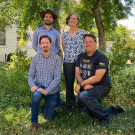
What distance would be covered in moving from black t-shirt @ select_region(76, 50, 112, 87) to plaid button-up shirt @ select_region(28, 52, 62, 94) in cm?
51

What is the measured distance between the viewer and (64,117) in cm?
389

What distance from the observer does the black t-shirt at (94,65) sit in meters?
3.52

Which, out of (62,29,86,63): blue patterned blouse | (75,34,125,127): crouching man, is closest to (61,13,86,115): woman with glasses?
(62,29,86,63): blue patterned blouse

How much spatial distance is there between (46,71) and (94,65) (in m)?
1.00

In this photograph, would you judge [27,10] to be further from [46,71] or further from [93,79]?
[93,79]

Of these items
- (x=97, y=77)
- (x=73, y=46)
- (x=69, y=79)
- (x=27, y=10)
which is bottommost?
(x=69, y=79)

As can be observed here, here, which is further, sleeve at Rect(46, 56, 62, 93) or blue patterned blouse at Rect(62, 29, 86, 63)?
blue patterned blouse at Rect(62, 29, 86, 63)

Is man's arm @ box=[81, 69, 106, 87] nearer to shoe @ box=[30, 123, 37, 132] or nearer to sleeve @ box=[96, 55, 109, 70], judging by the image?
sleeve @ box=[96, 55, 109, 70]

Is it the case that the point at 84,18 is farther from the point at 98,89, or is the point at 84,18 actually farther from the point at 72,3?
the point at 98,89

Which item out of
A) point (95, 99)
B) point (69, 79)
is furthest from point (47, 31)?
point (95, 99)

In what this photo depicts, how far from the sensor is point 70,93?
4242 millimetres

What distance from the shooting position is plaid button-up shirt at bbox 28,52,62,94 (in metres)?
3.70

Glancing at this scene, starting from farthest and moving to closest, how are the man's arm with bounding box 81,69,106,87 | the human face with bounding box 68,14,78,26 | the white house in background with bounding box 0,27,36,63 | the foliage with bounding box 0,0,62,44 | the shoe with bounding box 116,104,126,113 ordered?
the white house in background with bounding box 0,27,36,63 → the foliage with bounding box 0,0,62,44 → the shoe with bounding box 116,104,126,113 → the human face with bounding box 68,14,78,26 → the man's arm with bounding box 81,69,106,87

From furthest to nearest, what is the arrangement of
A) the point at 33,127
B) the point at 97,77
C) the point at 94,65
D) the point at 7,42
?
the point at 7,42 → the point at 94,65 → the point at 97,77 → the point at 33,127
